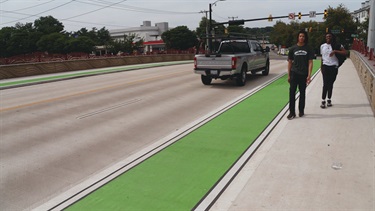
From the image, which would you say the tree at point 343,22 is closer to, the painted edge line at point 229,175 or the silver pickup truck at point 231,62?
the silver pickup truck at point 231,62

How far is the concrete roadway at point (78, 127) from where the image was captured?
509 centimetres

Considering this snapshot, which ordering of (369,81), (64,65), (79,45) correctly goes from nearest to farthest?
(369,81) < (64,65) < (79,45)

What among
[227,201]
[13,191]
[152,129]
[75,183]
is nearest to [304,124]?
A: [152,129]

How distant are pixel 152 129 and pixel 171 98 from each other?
13.2 ft

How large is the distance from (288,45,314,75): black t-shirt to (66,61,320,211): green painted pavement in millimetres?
1361

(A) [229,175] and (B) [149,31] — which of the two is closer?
(A) [229,175]

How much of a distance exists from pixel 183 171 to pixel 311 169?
1902 mm

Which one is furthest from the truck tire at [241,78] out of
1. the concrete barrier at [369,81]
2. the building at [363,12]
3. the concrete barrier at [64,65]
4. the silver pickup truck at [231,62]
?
the building at [363,12]

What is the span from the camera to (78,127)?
7.94 meters

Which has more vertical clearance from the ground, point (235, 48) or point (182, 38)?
point (182, 38)

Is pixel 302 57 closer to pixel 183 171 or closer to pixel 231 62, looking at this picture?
pixel 183 171

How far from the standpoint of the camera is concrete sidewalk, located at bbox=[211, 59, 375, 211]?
3914mm

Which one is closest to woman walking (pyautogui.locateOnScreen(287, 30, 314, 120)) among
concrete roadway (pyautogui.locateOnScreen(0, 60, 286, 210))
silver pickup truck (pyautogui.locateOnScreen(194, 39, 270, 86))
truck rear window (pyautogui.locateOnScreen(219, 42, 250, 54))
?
concrete roadway (pyautogui.locateOnScreen(0, 60, 286, 210))

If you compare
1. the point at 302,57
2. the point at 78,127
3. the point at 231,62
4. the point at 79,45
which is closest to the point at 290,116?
the point at 302,57
